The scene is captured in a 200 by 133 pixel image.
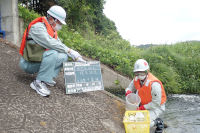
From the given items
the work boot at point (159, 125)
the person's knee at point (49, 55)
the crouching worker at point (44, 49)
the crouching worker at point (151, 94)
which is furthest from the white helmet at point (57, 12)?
the work boot at point (159, 125)

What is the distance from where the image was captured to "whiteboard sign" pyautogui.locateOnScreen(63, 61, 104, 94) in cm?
406

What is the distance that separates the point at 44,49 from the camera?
379 centimetres

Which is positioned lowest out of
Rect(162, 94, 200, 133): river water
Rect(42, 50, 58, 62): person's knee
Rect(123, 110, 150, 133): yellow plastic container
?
Rect(162, 94, 200, 133): river water

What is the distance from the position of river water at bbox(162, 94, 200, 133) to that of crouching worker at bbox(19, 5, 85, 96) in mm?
2738

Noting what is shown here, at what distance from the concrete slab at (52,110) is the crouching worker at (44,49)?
12.2 inches

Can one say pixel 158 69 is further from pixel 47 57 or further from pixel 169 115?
pixel 47 57

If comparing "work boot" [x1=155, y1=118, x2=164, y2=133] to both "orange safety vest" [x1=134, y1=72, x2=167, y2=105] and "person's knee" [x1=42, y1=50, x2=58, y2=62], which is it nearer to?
"orange safety vest" [x1=134, y1=72, x2=167, y2=105]

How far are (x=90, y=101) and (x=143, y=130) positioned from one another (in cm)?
131

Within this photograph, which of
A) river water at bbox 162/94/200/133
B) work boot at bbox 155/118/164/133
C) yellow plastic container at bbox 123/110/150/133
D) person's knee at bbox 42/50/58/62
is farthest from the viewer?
river water at bbox 162/94/200/133

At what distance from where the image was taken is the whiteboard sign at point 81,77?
4.06 meters

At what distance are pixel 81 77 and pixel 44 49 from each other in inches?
34.3

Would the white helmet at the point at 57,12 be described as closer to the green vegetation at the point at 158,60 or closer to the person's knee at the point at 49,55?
the person's knee at the point at 49,55

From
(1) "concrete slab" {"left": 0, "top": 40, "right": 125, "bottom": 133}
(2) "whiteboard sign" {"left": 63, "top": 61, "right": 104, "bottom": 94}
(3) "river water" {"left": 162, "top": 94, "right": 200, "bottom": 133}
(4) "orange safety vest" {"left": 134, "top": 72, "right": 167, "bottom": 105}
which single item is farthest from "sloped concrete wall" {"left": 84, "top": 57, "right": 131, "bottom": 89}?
(4) "orange safety vest" {"left": 134, "top": 72, "right": 167, "bottom": 105}

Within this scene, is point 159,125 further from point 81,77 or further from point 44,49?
point 44,49
